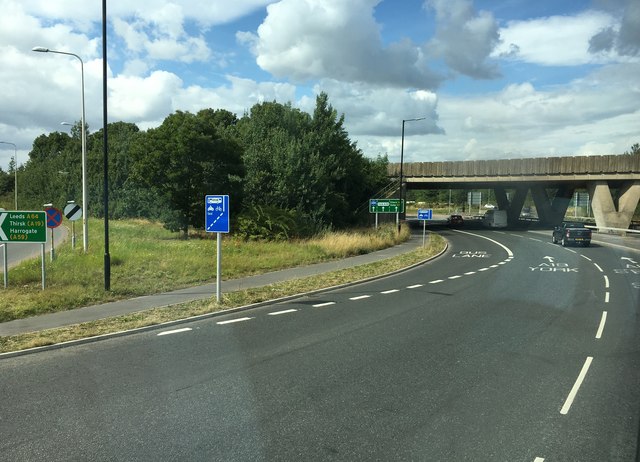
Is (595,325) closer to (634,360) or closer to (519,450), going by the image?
(634,360)

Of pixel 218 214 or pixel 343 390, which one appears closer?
pixel 343 390

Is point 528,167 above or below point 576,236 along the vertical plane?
above

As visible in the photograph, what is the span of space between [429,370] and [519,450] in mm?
2378

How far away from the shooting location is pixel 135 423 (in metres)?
5.21

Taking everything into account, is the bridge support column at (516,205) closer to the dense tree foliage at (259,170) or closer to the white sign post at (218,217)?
the dense tree foliage at (259,170)

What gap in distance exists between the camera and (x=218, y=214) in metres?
12.9

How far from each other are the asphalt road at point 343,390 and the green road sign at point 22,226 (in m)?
6.94

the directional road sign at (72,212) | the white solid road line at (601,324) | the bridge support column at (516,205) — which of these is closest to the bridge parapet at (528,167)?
the bridge support column at (516,205)

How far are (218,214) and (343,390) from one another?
7646mm

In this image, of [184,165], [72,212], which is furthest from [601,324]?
[184,165]

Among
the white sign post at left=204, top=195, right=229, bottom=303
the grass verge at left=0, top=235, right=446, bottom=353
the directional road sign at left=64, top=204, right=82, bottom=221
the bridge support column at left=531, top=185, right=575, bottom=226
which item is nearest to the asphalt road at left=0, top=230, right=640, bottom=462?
the grass verge at left=0, top=235, right=446, bottom=353

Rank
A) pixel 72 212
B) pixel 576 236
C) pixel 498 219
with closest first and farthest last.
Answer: pixel 72 212 → pixel 576 236 → pixel 498 219

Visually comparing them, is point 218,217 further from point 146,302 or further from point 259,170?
point 259,170

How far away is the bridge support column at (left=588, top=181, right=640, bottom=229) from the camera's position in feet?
159
